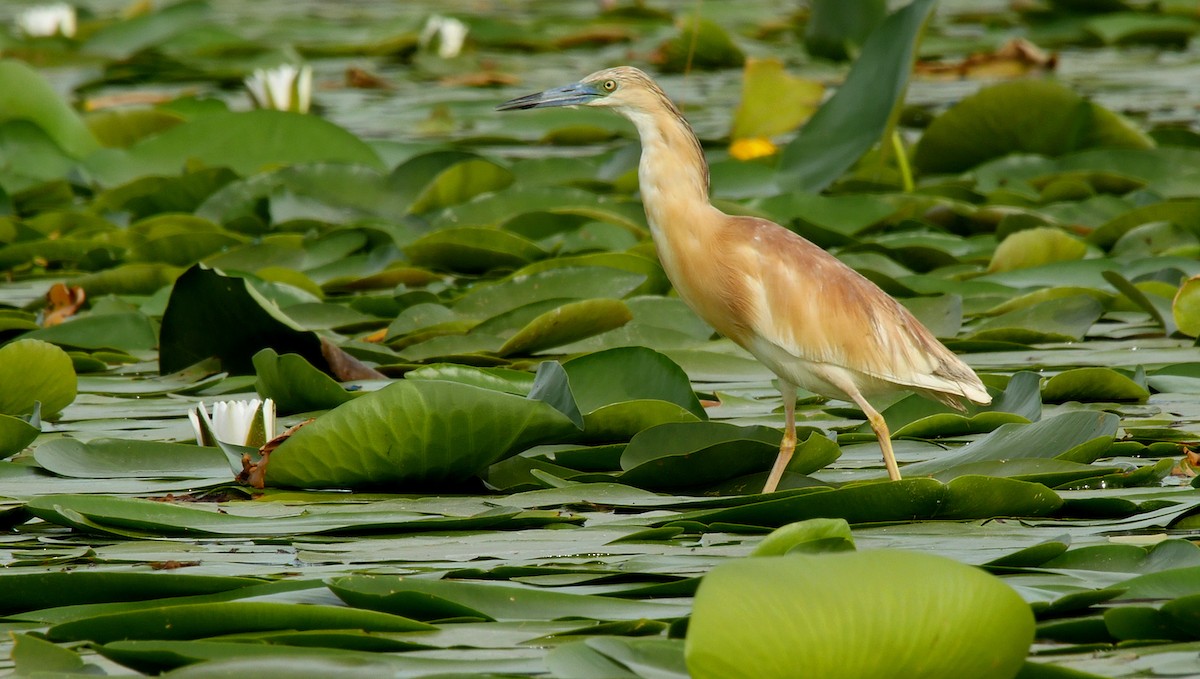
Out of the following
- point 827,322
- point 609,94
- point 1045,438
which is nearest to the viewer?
point 1045,438

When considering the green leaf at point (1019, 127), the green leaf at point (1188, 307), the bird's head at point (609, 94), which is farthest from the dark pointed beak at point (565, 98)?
the green leaf at point (1019, 127)

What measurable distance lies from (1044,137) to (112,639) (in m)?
5.77

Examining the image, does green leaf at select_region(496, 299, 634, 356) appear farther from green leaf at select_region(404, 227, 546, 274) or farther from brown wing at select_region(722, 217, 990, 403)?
green leaf at select_region(404, 227, 546, 274)

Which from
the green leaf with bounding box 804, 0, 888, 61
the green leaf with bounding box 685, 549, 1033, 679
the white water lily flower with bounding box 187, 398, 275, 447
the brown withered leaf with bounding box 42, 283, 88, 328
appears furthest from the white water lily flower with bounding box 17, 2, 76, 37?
the green leaf with bounding box 685, 549, 1033, 679

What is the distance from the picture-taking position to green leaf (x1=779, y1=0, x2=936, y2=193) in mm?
6148

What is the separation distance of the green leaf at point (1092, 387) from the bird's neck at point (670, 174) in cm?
103

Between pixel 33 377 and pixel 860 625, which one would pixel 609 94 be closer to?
pixel 33 377

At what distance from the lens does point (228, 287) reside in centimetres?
435

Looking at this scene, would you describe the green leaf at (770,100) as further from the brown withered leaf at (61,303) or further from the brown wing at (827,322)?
the brown wing at (827,322)

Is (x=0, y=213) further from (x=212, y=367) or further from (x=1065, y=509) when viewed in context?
(x=1065, y=509)

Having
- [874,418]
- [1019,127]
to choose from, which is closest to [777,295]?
[874,418]

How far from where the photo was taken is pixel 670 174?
4012mm

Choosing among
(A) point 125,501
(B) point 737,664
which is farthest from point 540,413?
(B) point 737,664

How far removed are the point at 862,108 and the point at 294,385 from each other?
10.3ft
